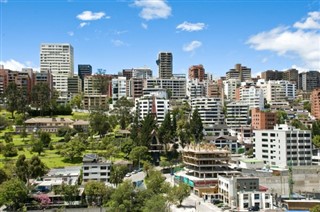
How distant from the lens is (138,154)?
44781mm

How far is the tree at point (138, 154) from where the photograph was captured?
44.6 meters

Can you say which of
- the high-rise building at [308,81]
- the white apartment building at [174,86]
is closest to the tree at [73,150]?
the white apartment building at [174,86]

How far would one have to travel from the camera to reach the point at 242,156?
169ft

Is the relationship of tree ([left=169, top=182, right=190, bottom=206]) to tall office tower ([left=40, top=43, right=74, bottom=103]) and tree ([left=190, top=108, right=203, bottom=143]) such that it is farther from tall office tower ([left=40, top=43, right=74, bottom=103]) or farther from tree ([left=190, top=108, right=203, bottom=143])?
tall office tower ([left=40, top=43, right=74, bottom=103])

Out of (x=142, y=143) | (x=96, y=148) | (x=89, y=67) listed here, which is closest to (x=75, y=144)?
(x=96, y=148)

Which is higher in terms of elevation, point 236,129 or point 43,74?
point 43,74

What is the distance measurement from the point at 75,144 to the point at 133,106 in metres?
26.7

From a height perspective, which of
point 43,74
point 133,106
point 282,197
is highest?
point 43,74

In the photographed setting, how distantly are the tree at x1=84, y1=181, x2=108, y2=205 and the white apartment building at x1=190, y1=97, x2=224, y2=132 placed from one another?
34.0m

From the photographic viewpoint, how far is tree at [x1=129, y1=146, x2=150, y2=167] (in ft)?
146

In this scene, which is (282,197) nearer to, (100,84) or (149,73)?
(100,84)

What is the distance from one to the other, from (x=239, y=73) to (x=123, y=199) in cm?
8670

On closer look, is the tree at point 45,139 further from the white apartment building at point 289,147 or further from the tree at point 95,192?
the white apartment building at point 289,147

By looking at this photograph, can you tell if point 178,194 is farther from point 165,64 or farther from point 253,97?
point 165,64
